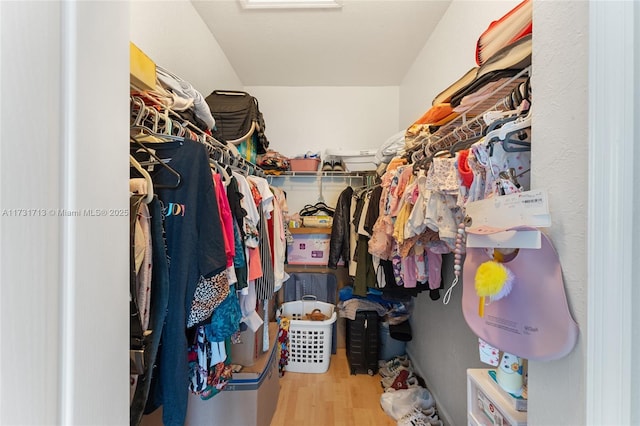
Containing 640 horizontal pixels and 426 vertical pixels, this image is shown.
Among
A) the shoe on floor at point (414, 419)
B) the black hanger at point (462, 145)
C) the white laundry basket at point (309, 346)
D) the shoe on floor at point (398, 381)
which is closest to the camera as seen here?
the black hanger at point (462, 145)

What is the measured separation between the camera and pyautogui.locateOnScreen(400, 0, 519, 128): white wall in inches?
50.7

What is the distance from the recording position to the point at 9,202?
30 centimetres

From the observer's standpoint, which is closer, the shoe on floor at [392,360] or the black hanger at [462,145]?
the black hanger at [462,145]

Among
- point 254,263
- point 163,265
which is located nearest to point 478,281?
point 163,265

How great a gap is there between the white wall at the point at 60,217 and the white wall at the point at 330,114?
2.35 metres

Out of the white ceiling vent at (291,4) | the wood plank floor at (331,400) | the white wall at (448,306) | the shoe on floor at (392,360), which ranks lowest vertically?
the wood plank floor at (331,400)

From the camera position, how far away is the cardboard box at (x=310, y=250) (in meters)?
2.50

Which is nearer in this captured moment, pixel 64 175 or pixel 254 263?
pixel 64 175

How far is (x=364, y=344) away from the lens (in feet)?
7.33

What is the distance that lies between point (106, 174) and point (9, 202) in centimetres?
14

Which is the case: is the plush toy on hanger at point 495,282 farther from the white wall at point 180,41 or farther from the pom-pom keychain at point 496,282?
the white wall at point 180,41

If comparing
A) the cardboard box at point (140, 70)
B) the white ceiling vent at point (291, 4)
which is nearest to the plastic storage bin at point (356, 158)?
the white ceiling vent at point (291, 4)

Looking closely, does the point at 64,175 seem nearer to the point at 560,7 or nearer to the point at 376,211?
the point at 560,7

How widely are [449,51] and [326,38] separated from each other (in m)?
0.87
